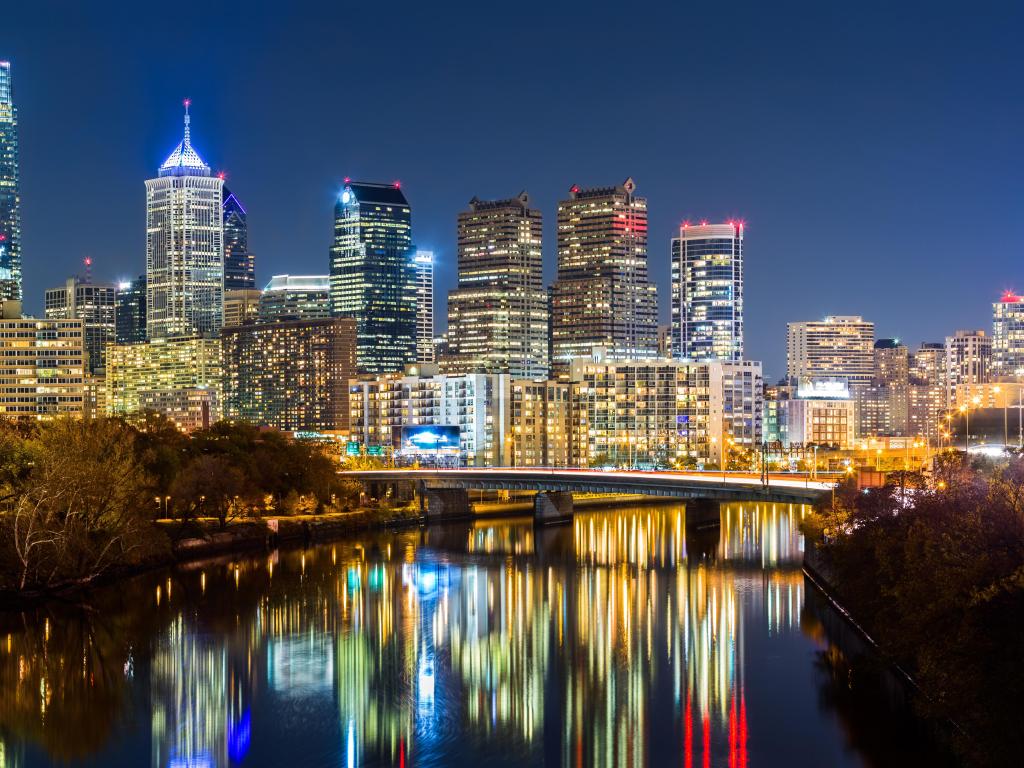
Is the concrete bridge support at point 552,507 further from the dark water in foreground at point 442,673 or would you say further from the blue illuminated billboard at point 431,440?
the blue illuminated billboard at point 431,440

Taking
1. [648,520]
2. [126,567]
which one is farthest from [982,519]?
[648,520]

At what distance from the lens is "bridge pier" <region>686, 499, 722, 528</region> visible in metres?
108

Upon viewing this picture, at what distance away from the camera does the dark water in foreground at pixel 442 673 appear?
1684 inches

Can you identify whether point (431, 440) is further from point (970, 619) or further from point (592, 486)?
point (970, 619)

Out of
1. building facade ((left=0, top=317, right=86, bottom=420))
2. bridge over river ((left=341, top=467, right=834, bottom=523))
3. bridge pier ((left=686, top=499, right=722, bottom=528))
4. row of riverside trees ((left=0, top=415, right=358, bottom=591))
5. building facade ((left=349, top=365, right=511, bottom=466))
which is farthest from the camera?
building facade ((left=0, top=317, right=86, bottom=420))

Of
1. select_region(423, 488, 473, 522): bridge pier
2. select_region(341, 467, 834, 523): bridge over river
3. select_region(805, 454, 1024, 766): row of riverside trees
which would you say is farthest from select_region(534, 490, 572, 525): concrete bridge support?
select_region(805, 454, 1024, 766): row of riverside trees

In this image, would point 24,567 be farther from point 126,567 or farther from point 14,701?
point 14,701

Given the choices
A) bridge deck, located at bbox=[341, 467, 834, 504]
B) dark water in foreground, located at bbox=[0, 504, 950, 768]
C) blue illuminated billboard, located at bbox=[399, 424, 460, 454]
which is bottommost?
dark water in foreground, located at bbox=[0, 504, 950, 768]

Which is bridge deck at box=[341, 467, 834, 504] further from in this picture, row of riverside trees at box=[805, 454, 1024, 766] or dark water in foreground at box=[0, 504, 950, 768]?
row of riverside trees at box=[805, 454, 1024, 766]

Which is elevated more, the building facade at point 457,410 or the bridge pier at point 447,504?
the building facade at point 457,410

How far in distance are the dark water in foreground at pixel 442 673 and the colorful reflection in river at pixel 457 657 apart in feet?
0.47

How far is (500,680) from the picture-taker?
170 feet

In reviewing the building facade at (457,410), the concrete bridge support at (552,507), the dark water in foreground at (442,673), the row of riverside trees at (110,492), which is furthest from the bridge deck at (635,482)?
the building facade at (457,410)

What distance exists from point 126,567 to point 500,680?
3215cm
